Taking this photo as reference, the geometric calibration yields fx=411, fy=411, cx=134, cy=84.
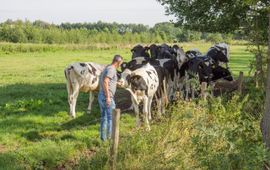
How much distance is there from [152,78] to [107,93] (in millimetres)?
3059

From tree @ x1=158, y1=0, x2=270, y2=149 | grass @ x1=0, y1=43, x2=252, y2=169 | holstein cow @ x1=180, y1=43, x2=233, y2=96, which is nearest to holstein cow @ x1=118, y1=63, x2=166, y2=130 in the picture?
grass @ x1=0, y1=43, x2=252, y2=169

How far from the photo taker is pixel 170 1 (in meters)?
18.1

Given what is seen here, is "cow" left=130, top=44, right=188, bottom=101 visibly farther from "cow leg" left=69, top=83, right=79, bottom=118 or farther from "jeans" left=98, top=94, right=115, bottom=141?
"jeans" left=98, top=94, right=115, bottom=141

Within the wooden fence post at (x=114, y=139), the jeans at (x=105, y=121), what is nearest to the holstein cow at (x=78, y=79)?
the jeans at (x=105, y=121)

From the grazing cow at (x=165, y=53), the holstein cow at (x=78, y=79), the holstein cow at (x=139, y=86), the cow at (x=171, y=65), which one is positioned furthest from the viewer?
the grazing cow at (x=165, y=53)

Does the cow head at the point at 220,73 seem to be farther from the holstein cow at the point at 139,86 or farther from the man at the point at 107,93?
the man at the point at 107,93

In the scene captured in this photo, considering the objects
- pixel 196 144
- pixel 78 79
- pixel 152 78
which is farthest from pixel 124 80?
pixel 196 144

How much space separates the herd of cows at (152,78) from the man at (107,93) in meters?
0.94

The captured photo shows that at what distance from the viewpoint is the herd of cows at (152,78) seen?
11758mm

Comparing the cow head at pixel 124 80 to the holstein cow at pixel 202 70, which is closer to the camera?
the cow head at pixel 124 80

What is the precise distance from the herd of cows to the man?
0.94 m

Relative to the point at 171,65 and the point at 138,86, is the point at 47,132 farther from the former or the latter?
the point at 171,65

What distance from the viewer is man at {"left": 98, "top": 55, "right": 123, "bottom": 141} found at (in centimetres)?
983

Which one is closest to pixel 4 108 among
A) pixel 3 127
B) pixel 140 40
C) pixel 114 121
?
pixel 3 127
